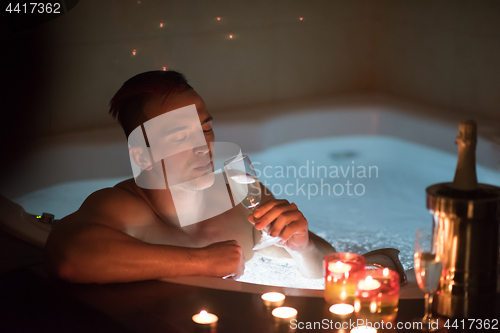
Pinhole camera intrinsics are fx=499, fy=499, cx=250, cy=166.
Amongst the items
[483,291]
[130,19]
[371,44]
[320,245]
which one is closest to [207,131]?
[320,245]

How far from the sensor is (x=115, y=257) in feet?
3.06

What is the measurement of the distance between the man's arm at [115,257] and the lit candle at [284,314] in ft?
0.68

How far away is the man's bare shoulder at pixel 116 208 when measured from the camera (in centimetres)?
108

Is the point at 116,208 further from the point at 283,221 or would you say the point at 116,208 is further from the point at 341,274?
the point at 341,274

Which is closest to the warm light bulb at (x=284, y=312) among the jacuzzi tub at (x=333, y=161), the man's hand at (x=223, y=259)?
the man's hand at (x=223, y=259)

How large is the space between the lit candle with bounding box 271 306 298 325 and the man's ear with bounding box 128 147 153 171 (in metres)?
0.65

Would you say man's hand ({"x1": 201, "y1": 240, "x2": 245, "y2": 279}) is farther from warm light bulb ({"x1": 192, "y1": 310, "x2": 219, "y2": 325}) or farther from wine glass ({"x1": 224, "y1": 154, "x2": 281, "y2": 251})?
warm light bulb ({"x1": 192, "y1": 310, "x2": 219, "y2": 325})

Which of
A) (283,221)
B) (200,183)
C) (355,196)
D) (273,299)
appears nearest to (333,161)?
(355,196)

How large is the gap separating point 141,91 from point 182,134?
16 centimetres

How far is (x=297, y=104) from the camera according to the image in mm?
3846

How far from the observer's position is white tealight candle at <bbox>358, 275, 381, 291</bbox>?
79 centimetres

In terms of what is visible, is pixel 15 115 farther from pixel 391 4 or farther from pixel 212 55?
pixel 391 4

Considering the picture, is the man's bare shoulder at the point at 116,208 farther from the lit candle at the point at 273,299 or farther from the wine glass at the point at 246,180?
the lit candle at the point at 273,299

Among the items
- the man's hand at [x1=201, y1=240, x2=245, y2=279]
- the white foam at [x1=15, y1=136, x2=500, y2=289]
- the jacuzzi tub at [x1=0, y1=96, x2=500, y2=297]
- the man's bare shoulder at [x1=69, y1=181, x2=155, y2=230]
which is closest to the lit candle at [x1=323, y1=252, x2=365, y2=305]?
the man's hand at [x1=201, y1=240, x2=245, y2=279]
